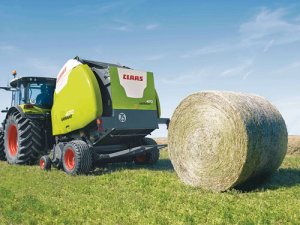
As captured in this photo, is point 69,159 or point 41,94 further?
point 41,94

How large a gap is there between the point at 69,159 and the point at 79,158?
2.63 feet

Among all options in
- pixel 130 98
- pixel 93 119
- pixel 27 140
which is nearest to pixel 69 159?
pixel 93 119

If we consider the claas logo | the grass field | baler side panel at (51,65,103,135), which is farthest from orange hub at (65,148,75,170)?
the claas logo

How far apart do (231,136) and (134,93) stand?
3291mm

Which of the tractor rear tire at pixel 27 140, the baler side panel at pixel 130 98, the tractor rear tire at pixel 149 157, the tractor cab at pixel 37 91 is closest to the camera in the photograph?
the baler side panel at pixel 130 98

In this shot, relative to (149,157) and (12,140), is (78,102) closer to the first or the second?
(149,157)

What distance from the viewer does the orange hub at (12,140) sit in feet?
34.2

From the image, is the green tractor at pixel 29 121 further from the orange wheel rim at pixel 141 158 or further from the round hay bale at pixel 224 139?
the round hay bale at pixel 224 139

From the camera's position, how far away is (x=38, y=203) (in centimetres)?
495

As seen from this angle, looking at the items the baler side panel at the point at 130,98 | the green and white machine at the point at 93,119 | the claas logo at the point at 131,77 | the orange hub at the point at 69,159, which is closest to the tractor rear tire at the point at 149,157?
the green and white machine at the point at 93,119

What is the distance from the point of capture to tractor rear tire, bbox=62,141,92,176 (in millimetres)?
7258

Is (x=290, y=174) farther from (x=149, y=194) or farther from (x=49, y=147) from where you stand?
(x=49, y=147)

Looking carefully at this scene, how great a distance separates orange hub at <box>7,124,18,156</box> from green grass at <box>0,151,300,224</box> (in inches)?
152

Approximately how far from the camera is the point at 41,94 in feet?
33.4
